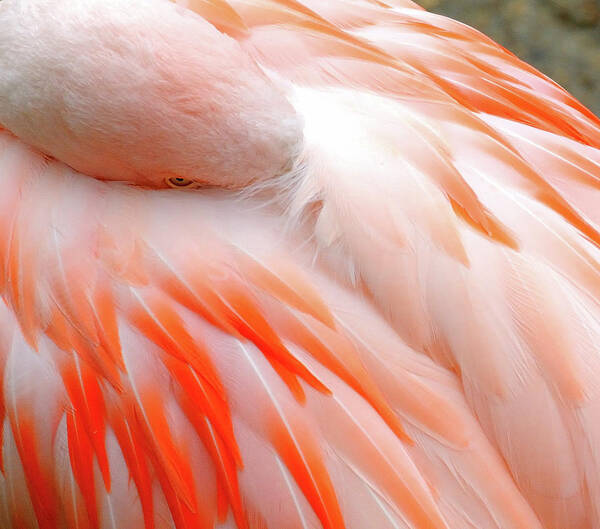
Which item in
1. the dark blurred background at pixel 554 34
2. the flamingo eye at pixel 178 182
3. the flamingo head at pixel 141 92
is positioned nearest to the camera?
the flamingo head at pixel 141 92

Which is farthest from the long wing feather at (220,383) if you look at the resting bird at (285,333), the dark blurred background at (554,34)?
the dark blurred background at (554,34)

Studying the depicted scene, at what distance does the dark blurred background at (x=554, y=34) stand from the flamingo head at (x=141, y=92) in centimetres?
175

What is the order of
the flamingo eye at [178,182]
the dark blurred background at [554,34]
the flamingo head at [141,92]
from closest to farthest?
the flamingo head at [141,92], the flamingo eye at [178,182], the dark blurred background at [554,34]

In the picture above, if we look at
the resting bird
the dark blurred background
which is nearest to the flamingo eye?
the resting bird

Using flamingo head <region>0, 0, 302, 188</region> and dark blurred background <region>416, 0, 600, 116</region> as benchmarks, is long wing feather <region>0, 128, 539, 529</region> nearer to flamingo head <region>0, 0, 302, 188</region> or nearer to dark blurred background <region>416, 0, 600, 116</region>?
flamingo head <region>0, 0, 302, 188</region>

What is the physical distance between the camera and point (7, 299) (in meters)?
1.28

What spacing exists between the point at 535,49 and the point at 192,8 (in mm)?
1632

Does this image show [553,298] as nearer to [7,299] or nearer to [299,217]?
[299,217]

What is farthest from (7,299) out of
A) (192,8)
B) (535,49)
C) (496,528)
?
(535,49)

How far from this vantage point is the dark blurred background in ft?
9.05

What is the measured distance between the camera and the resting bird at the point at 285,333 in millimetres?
1213

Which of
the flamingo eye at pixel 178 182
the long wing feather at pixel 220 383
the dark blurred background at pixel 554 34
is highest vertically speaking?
the dark blurred background at pixel 554 34

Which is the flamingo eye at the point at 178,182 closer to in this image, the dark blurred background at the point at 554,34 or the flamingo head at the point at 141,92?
the flamingo head at the point at 141,92

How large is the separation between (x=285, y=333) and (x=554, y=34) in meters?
1.86
